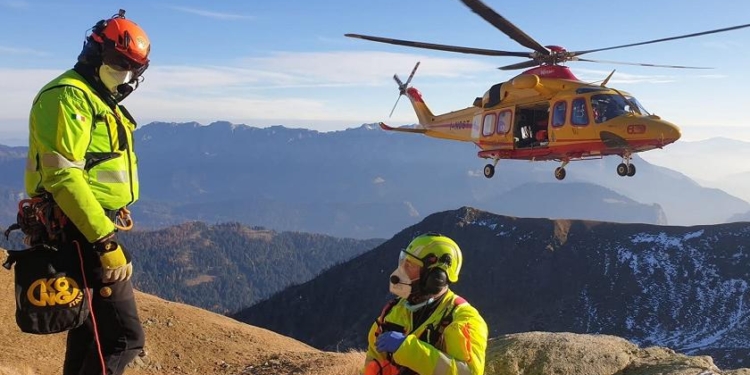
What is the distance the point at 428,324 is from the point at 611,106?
15.3 meters

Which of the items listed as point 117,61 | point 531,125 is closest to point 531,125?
point 531,125

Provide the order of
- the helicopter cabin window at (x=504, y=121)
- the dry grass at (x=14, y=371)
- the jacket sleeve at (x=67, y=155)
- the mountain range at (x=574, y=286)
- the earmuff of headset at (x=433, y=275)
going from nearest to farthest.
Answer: the jacket sleeve at (x=67, y=155), the earmuff of headset at (x=433, y=275), the dry grass at (x=14, y=371), the helicopter cabin window at (x=504, y=121), the mountain range at (x=574, y=286)

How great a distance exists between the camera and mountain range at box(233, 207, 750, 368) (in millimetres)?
83837

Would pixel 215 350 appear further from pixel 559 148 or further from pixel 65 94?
pixel 65 94

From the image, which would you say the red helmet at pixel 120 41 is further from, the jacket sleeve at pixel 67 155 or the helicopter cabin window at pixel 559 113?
the helicopter cabin window at pixel 559 113

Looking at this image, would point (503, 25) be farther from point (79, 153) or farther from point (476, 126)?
point (79, 153)

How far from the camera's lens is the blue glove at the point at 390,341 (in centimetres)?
530

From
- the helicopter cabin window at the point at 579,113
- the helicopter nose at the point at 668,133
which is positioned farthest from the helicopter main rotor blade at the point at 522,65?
the helicopter nose at the point at 668,133

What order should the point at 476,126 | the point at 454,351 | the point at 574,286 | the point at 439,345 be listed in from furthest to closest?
the point at 574,286 < the point at 476,126 < the point at 439,345 < the point at 454,351

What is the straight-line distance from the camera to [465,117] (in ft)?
77.9

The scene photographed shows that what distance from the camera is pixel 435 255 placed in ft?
19.3

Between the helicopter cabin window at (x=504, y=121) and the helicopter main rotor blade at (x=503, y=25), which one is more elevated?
the helicopter main rotor blade at (x=503, y=25)

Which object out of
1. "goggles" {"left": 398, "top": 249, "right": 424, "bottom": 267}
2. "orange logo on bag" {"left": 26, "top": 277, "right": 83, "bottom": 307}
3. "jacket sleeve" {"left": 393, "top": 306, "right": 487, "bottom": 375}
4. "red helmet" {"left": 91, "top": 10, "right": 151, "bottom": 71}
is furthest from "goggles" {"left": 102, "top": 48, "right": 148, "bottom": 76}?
"jacket sleeve" {"left": 393, "top": 306, "right": 487, "bottom": 375}

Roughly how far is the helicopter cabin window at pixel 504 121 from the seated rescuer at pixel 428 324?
1535 centimetres
